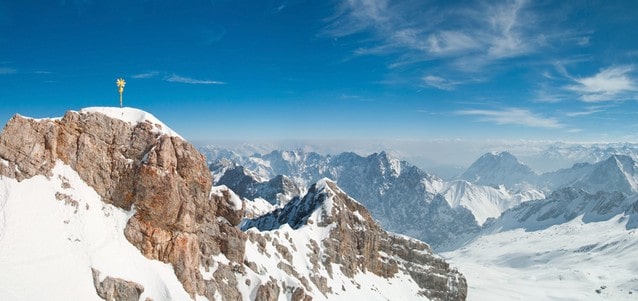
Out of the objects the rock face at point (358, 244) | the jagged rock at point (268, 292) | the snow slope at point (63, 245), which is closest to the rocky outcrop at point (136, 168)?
the snow slope at point (63, 245)

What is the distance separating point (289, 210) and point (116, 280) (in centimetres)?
11080

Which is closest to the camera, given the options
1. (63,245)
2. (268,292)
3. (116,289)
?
(63,245)

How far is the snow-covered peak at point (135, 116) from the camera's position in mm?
69375

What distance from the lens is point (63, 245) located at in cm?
5612

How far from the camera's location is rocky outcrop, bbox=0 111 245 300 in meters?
60.2

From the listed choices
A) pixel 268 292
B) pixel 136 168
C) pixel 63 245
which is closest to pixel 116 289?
pixel 63 245

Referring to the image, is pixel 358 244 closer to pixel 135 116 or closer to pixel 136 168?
pixel 136 168

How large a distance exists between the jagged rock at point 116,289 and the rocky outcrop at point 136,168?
7563mm

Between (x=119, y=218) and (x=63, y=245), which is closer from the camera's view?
(x=63, y=245)

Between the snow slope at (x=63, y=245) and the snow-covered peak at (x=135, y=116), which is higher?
the snow-covered peak at (x=135, y=116)

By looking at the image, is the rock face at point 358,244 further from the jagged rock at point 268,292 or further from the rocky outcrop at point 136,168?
the rocky outcrop at point 136,168

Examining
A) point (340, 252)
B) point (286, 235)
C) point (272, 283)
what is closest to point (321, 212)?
point (340, 252)

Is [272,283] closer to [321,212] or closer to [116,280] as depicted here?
[116,280]

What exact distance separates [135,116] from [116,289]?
28383 mm
